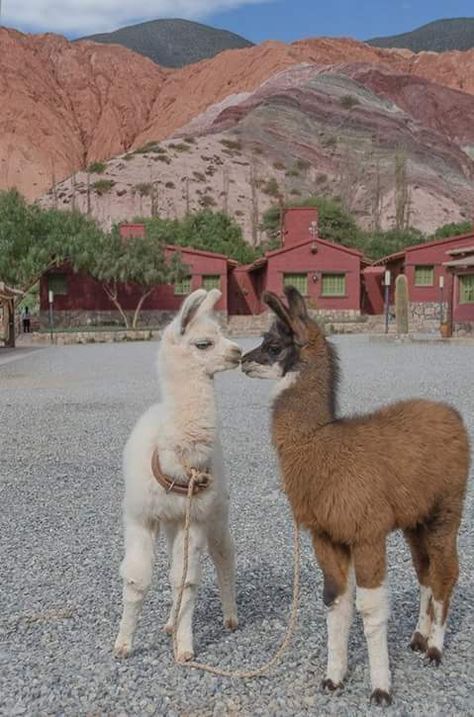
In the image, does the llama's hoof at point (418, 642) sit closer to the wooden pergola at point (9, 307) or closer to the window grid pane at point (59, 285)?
the wooden pergola at point (9, 307)

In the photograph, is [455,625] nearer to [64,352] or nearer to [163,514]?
[163,514]

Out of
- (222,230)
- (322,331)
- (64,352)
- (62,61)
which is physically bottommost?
(64,352)

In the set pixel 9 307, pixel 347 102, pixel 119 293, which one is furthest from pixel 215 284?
pixel 347 102

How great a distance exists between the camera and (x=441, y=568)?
11.4 ft

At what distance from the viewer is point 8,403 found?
1414 centimetres

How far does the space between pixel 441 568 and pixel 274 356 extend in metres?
1.32

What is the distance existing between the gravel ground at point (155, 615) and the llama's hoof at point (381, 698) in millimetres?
48

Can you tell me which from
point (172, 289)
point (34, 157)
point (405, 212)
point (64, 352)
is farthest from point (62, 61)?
point (64, 352)

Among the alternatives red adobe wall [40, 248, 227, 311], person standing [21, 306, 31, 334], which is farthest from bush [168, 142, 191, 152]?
person standing [21, 306, 31, 334]

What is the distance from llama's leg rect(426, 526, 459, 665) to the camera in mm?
3445

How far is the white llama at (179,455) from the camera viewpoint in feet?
11.0

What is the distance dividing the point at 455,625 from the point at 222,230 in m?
63.1

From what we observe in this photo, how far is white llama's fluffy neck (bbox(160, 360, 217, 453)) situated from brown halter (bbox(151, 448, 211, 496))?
109mm

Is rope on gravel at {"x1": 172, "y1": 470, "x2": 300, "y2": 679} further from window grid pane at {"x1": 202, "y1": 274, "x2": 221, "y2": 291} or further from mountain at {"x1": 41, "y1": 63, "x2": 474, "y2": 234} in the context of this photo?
mountain at {"x1": 41, "y1": 63, "x2": 474, "y2": 234}
